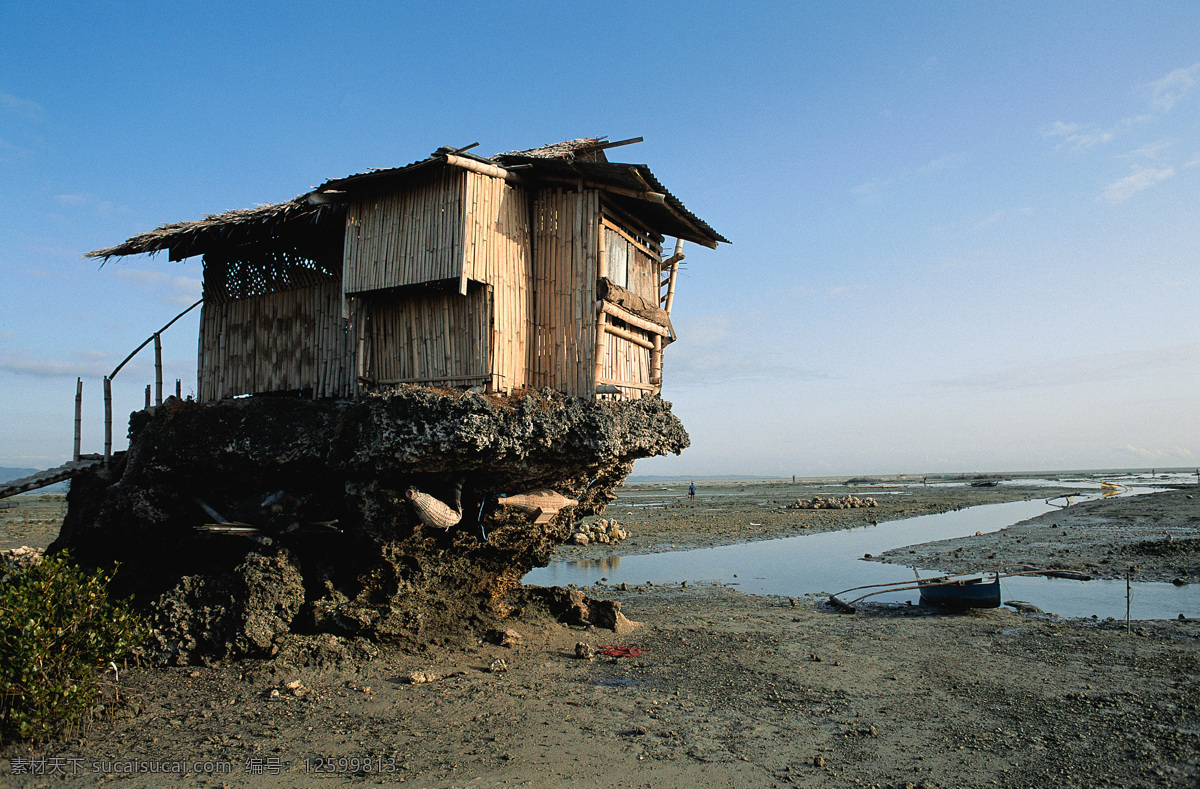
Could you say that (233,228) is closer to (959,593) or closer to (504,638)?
(504,638)

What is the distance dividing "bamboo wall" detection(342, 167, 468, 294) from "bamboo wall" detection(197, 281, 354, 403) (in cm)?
123

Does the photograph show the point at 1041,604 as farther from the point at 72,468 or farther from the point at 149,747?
the point at 72,468

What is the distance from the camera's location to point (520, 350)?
37.1ft

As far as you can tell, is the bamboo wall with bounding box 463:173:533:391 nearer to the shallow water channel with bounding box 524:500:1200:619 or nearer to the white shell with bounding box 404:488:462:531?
the white shell with bounding box 404:488:462:531

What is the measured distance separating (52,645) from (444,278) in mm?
6574

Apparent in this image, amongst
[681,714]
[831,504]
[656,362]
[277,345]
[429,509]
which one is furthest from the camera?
[831,504]

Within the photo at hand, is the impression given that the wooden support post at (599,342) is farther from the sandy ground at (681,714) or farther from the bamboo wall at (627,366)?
the sandy ground at (681,714)

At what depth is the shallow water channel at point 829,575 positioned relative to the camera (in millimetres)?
16844

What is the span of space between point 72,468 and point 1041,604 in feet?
72.4

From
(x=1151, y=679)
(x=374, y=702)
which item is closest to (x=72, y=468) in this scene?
(x=374, y=702)

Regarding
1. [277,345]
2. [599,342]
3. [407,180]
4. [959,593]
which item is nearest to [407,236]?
[407,180]

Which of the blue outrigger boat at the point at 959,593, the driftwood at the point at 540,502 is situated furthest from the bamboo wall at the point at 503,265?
the blue outrigger boat at the point at 959,593

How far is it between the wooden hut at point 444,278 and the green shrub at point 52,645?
4.55m

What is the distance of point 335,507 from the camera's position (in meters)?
11.2
